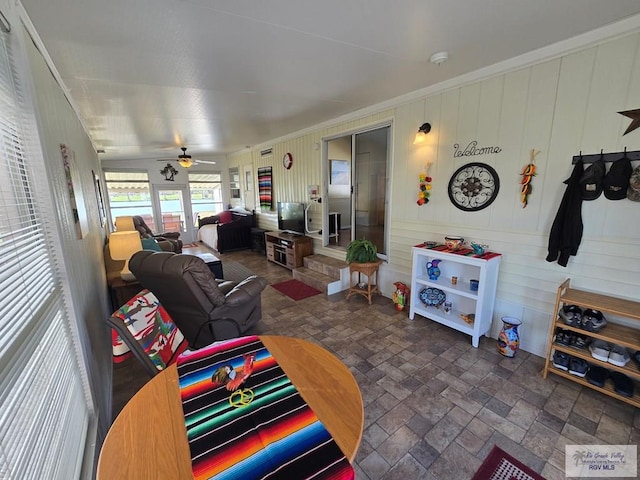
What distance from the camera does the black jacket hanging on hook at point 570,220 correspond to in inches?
85.9

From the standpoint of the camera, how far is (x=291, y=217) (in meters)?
5.53

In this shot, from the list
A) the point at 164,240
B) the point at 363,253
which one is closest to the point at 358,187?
the point at 363,253

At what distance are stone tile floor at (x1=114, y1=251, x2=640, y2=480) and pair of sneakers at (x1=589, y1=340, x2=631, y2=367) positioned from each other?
33 cm

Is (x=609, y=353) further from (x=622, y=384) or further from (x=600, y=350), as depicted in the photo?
(x=622, y=384)

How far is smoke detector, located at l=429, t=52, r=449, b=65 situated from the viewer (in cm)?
226

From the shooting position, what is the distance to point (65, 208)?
1710 mm

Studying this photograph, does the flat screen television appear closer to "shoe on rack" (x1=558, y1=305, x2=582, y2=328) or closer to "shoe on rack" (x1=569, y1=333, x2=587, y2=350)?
"shoe on rack" (x1=558, y1=305, x2=582, y2=328)

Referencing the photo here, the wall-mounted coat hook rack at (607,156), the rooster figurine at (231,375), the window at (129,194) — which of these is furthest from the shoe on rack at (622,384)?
the window at (129,194)

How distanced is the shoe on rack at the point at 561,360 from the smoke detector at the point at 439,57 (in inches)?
106

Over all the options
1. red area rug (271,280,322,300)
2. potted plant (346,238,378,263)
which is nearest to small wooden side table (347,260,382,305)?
potted plant (346,238,378,263)

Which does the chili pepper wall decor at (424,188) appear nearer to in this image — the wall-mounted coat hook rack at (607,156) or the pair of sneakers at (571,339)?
the wall-mounted coat hook rack at (607,156)

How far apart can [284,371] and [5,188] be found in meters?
1.29

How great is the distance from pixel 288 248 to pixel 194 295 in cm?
301

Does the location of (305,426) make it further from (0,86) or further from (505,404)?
(505,404)
